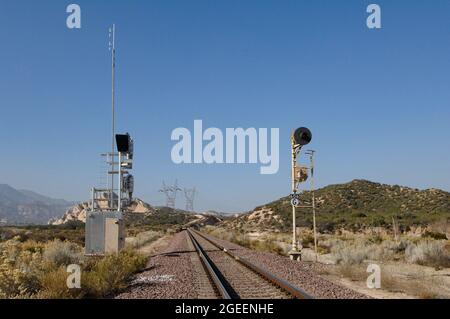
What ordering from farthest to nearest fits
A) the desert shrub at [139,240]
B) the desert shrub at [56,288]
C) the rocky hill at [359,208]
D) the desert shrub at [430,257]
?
the rocky hill at [359,208] → the desert shrub at [139,240] → the desert shrub at [430,257] → the desert shrub at [56,288]

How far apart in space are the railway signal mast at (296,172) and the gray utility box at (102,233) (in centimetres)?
850

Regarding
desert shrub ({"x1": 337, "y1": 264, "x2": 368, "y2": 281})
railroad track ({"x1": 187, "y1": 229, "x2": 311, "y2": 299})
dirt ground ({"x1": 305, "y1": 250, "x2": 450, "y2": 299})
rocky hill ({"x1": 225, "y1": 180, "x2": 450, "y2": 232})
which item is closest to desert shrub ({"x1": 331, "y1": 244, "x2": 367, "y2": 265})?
dirt ground ({"x1": 305, "y1": 250, "x2": 450, "y2": 299})

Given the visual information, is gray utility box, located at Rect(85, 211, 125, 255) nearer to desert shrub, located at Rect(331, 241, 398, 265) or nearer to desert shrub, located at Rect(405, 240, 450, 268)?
desert shrub, located at Rect(331, 241, 398, 265)

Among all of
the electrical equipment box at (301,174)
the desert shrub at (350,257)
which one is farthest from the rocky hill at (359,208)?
the electrical equipment box at (301,174)

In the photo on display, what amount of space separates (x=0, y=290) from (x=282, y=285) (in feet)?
23.5

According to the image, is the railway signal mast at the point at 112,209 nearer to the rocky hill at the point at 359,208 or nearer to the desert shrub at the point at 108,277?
the desert shrub at the point at 108,277

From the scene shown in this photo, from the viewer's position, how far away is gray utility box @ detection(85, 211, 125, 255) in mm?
24281

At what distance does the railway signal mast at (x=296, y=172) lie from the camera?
23.0 meters

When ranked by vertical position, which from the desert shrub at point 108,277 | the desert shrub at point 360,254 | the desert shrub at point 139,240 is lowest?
the desert shrub at point 139,240

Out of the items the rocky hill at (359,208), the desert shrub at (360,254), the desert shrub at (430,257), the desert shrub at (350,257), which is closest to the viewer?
the desert shrub at (430,257)

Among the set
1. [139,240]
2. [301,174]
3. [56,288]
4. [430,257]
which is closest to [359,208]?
[139,240]

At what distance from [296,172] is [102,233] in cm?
987
